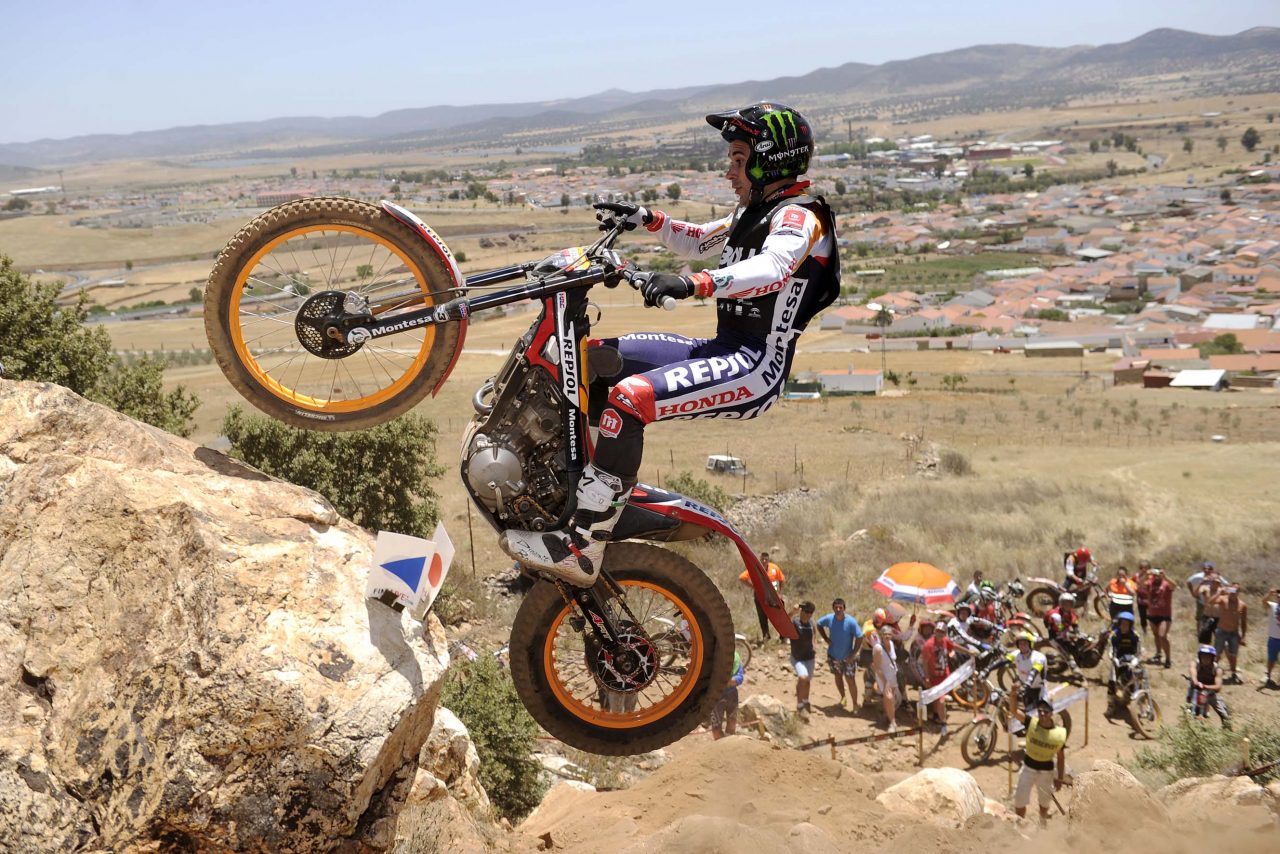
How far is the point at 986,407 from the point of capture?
54.3 meters

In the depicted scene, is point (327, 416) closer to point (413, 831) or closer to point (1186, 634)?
point (413, 831)

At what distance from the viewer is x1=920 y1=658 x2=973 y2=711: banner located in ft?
51.5

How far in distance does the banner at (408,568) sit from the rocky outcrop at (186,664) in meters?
0.20

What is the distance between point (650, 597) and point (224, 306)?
10.6ft

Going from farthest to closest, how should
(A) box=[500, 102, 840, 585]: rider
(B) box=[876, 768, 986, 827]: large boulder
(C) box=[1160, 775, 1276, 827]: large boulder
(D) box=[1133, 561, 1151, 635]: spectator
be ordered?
(D) box=[1133, 561, 1151, 635]: spectator < (B) box=[876, 768, 986, 827]: large boulder < (C) box=[1160, 775, 1276, 827]: large boulder < (A) box=[500, 102, 840, 585]: rider

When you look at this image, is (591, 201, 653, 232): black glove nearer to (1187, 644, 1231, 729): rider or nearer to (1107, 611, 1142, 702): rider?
(1187, 644, 1231, 729): rider

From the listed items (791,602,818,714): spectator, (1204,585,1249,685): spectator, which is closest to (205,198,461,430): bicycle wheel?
(791,602,818,714): spectator

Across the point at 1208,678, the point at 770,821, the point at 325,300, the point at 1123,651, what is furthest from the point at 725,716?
the point at 325,300

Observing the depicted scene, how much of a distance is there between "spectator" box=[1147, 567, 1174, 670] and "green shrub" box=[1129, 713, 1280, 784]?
15.0ft

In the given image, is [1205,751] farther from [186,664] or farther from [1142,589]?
[186,664]

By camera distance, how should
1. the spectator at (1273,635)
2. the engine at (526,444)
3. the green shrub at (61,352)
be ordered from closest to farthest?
the engine at (526,444)
the spectator at (1273,635)
the green shrub at (61,352)

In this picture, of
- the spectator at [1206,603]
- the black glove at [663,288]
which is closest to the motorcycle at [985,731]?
the spectator at [1206,603]

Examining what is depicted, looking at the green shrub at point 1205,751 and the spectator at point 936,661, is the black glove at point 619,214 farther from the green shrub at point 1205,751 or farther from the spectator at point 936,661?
the spectator at point 936,661

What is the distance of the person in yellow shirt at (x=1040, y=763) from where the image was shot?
12.5m
